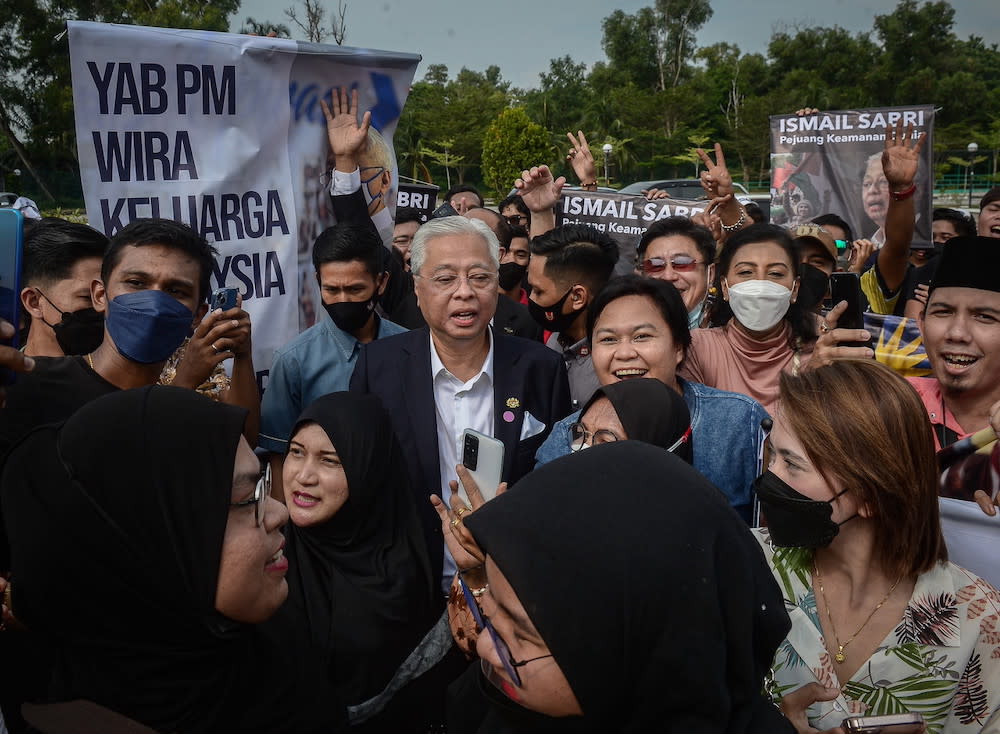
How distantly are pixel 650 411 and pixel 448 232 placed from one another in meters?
1.24

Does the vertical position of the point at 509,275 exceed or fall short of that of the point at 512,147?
it falls short

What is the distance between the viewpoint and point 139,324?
265 cm

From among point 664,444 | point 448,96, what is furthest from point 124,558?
point 448,96

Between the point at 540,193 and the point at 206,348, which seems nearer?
the point at 206,348

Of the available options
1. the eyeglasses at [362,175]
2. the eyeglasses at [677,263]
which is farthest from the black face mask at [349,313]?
the eyeglasses at [677,263]

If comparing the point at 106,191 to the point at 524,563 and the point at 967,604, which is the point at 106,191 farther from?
the point at 967,604

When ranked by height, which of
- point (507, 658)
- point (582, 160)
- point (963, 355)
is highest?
point (582, 160)

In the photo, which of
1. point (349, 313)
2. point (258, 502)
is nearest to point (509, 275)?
point (349, 313)

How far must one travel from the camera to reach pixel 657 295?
3029 millimetres

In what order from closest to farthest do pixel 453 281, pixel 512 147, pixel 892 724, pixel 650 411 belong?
pixel 892 724 → pixel 650 411 → pixel 453 281 → pixel 512 147

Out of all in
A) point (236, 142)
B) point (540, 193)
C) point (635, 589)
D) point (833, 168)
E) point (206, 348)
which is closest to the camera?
point (635, 589)

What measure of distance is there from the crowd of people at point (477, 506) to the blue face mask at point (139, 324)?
0.03ft

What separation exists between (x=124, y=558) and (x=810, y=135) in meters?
6.53

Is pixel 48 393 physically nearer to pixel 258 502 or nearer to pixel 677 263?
pixel 258 502
